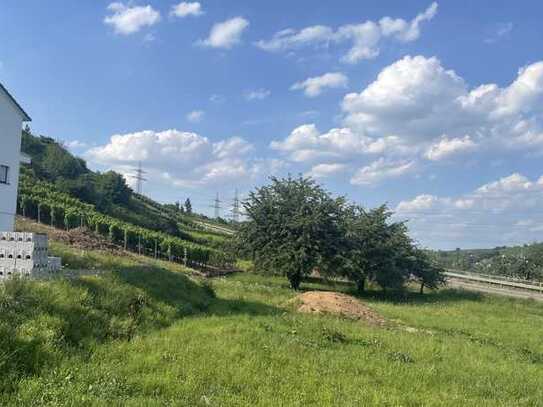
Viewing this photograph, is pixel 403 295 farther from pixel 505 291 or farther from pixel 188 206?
pixel 188 206

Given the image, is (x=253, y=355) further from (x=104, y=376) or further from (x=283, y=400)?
(x=104, y=376)

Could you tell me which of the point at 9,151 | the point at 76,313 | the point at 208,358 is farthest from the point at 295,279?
the point at 208,358

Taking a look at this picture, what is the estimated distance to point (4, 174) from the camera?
22.8 metres

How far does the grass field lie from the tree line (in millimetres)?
18478

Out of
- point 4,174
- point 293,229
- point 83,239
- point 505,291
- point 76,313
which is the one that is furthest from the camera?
point 505,291

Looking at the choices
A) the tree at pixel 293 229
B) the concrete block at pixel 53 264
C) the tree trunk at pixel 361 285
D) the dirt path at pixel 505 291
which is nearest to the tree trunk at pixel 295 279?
the tree at pixel 293 229

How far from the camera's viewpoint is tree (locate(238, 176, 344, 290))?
112 feet

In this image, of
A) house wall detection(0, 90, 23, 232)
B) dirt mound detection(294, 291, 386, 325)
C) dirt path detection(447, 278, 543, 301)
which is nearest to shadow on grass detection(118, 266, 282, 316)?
dirt mound detection(294, 291, 386, 325)

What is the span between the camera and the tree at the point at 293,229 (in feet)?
112

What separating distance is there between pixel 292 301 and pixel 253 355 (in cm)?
1156

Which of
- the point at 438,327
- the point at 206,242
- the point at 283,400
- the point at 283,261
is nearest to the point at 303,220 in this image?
the point at 283,261

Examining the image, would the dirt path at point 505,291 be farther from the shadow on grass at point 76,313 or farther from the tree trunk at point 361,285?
the shadow on grass at point 76,313

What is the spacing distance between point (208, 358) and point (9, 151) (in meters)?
18.1

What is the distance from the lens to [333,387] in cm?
852
